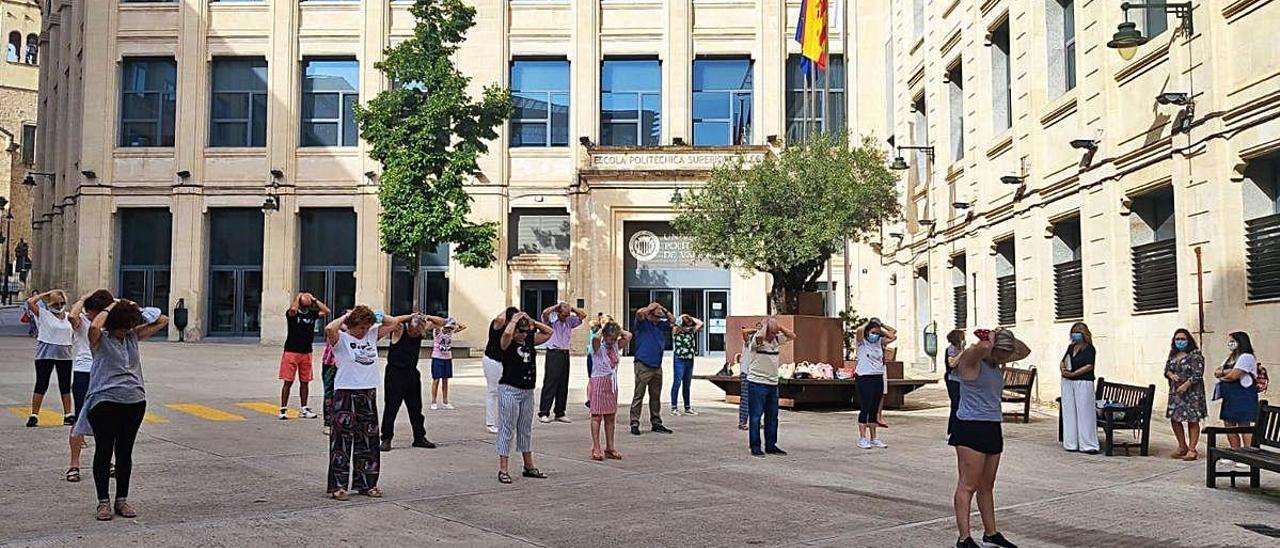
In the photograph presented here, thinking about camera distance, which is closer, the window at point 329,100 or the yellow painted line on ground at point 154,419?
the yellow painted line on ground at point 154,419

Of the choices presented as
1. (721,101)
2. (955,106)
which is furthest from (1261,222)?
(721,101)

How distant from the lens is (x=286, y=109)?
39.5m

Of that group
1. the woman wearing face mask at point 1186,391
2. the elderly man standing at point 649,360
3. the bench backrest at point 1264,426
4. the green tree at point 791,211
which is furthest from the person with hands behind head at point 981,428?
the green tree at point 791,211

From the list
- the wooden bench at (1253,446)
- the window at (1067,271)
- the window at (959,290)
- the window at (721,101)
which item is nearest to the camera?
the wooden bench at (1253,446)

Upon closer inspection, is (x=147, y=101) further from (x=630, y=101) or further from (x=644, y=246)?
(x=644, y=246)

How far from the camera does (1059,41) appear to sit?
2041 centimetres

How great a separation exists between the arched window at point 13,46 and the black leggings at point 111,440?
100.0 meters

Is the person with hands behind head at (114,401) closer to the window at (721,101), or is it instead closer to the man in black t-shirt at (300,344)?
the man in black t-shirt at (300,344)

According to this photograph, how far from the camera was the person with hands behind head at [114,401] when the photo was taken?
825 centimetres

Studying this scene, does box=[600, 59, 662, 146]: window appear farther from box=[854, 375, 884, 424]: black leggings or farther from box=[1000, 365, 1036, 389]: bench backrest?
box=[854, 375, 884, 424]: black leggings

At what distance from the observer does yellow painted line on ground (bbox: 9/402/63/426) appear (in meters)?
14.5

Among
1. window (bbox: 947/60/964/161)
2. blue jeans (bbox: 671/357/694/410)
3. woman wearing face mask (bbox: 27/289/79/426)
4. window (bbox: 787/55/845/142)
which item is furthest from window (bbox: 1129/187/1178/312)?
window (bbox: 787/55/845/142)

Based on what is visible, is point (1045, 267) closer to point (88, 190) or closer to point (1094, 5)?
point (1094, 5)

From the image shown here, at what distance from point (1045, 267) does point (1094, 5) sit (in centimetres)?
489
